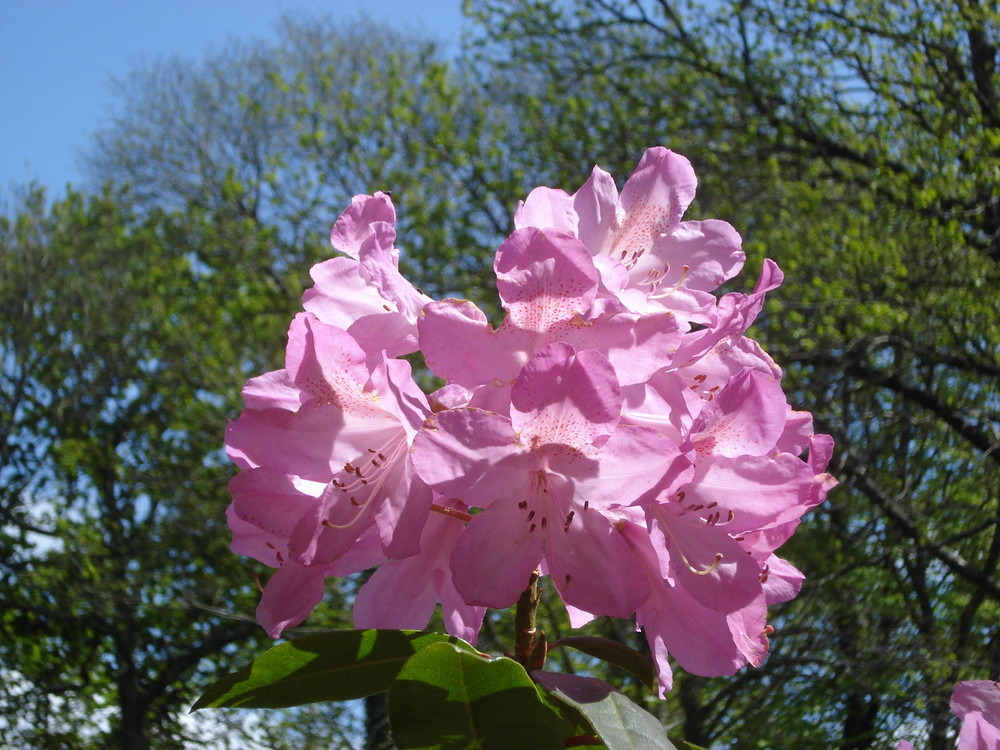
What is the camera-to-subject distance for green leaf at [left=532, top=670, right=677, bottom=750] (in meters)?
0.69

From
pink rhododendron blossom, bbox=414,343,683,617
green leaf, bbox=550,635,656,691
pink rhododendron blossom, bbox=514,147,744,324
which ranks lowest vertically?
green leaf, bbox=550,635,656,691

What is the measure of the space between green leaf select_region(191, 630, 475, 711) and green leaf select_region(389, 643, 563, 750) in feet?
0.34

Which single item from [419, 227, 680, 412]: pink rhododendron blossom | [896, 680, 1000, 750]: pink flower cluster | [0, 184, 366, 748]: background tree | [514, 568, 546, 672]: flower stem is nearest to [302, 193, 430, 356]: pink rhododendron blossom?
[419, 227, 680, 412]: pink rhododendron blossom

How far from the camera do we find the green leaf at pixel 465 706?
2.22 feet

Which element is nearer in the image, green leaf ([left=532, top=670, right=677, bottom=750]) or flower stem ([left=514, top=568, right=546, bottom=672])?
green leaf ([left=532, top=670, right=677, bottom=750])

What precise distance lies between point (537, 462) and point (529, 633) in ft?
0.50

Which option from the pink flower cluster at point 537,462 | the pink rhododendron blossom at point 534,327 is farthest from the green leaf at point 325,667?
the pink rhododendron blossom at point 534,327

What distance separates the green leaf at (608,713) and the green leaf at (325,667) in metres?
0.11

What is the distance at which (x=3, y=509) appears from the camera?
9.07 meters

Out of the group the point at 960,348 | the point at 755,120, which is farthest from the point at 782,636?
the point at 755,120

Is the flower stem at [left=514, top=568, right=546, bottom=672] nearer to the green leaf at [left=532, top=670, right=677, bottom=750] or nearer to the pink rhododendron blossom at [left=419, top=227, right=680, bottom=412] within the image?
the green leaf at [left=532, top=670, right=677, bottom=750]

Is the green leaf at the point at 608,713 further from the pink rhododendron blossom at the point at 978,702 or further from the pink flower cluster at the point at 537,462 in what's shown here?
the pink rhododendron blossom at the point at 978,702

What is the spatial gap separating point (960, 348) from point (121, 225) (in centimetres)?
862

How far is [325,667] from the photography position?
809 mm
